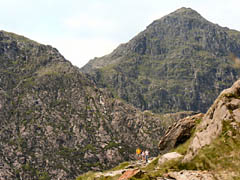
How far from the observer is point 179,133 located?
66.5 meters

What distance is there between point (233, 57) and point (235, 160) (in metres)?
16.0

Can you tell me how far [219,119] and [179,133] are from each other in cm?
1615

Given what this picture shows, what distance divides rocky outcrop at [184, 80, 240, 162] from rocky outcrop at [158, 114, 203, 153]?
34.4 feet

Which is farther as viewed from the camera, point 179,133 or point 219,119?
point 179,133

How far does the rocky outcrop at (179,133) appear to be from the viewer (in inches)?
2603

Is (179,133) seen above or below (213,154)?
above

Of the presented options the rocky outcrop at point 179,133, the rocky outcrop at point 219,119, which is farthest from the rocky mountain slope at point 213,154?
the rocky outcrop at point 179,133

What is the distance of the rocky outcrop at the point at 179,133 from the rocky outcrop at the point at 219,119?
10.5m

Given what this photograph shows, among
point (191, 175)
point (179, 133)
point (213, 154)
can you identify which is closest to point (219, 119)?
point (213, 154)

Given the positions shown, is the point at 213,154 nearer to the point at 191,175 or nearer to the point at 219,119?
the point at 191,175

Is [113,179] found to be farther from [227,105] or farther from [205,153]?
[227,105]

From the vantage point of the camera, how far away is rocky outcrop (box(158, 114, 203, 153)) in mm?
66125

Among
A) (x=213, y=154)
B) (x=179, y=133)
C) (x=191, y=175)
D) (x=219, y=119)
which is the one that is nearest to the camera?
(x=191, y=175)

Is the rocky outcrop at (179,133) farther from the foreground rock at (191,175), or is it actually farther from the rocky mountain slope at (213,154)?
the foreground rock at (191,175)
